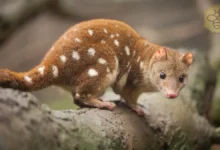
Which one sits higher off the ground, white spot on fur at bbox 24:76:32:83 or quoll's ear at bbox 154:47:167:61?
quoll's ear at bbox 154:47:167:61

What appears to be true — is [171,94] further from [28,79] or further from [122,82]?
[28,79]

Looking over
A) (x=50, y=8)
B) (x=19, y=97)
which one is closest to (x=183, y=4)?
(x=50, y=8)

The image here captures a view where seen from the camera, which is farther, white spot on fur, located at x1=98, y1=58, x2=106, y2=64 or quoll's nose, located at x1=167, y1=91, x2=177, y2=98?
quoll's nose, located at x1=167, y1=91, x2=177, y2=98

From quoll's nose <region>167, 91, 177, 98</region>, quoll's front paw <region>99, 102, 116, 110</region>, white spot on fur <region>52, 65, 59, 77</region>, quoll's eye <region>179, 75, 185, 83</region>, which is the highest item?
white spot on fur <region>52, 65, 59, 77</region>

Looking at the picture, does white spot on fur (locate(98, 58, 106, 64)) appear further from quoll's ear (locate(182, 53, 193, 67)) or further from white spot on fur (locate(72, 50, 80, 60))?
quoll's ear (locate(182, 53, 193, 67))

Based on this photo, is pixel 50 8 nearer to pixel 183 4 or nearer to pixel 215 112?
pixel 183 4

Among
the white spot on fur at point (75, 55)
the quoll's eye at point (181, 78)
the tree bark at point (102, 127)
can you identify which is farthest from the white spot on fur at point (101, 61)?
the quoll's eye at point (181, 78)

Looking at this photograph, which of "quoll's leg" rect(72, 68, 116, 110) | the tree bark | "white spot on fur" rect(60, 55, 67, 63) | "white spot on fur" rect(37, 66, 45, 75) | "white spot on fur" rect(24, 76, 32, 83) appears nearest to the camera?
the tree bark

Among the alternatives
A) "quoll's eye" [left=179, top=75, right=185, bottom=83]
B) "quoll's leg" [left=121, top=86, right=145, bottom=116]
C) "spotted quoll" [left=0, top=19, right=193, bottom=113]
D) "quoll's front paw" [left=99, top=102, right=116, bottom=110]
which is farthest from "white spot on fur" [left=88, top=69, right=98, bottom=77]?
"quoll's eye" [left=179, top=75, right=185, bottom=83]
